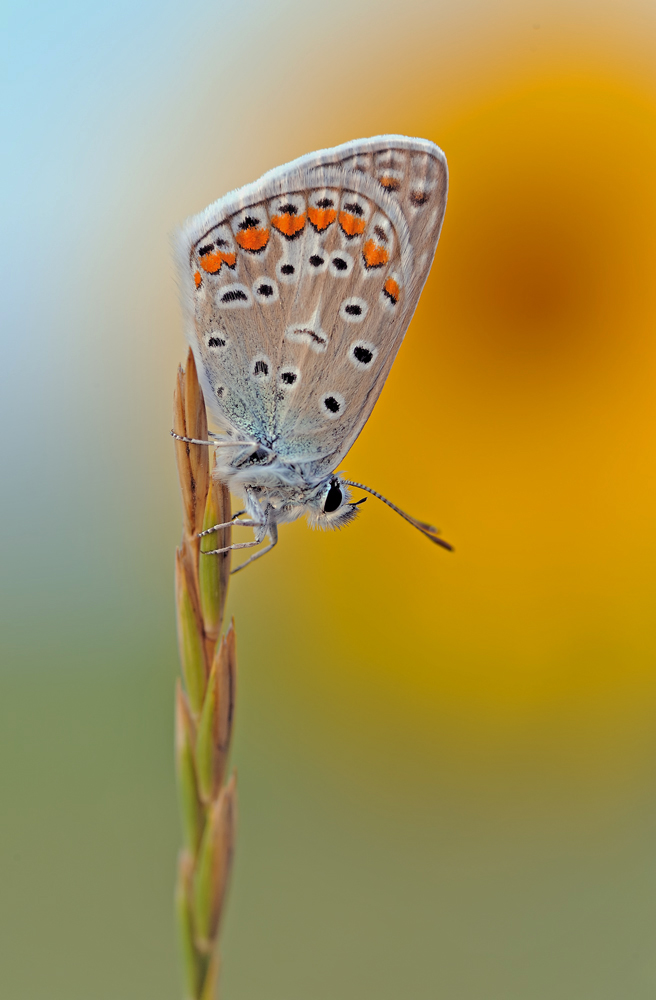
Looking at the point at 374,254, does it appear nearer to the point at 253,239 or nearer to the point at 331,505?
the point at 253,239

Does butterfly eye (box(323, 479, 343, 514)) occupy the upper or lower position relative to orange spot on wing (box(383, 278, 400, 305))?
lower

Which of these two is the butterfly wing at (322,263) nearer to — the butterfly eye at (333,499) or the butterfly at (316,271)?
the butterfly at (316,271)

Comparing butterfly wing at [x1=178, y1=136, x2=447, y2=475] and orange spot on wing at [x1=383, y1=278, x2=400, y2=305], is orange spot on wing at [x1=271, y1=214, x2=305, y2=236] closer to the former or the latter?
butterfly wing at [x1=178, y1=136, x2=447, y2=475]

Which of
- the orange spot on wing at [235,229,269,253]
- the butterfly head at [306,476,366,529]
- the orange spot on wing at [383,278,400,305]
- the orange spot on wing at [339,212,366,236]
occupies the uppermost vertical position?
the orange spot on wing at [339,212,366,236]

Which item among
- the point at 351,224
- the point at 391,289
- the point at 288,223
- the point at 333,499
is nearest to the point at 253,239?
the point at 288,223

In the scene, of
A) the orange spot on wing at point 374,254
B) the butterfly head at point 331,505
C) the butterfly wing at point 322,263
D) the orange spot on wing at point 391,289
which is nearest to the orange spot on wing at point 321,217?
the butterfly wing at point 322,263

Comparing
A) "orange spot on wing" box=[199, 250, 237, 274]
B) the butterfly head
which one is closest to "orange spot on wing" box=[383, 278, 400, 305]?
"orange spot on wing" box=[199, 250, 237, 274]

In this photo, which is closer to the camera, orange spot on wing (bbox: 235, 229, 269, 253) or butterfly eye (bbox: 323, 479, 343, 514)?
orange spot on wing (bbox: 235, 229, 269, 253)
